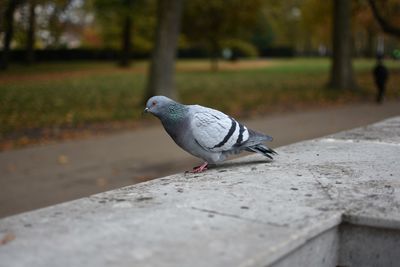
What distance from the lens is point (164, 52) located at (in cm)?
1688

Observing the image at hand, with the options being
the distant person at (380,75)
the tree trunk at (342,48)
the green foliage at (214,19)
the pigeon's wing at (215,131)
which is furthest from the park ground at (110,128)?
the green foliage at (214,19)

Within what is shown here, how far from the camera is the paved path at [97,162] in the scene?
773 cm

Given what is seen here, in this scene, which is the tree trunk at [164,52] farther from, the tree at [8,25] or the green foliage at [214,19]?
the green foliage at [214,19]

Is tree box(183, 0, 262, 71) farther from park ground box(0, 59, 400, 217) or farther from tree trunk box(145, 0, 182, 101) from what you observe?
tree trunk box(145, 0, 182, 101)

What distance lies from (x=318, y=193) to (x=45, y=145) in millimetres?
9067

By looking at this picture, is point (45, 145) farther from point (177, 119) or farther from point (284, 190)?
point (284, 190)

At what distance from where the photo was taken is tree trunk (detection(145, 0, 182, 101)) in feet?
54.6

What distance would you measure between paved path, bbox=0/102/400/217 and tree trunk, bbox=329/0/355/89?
25.2 feet

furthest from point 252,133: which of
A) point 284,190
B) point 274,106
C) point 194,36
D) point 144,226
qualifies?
point 194,36

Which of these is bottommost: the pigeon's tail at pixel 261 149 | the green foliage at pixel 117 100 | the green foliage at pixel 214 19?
the green foliage at pixel 117 100

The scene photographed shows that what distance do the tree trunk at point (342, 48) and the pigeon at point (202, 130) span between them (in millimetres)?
18588

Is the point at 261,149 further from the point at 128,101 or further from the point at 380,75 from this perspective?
the point at 128,101

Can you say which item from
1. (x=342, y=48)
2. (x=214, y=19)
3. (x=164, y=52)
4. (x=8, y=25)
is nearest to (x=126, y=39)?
(x=214, y=19)

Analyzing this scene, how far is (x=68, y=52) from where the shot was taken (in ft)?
186
